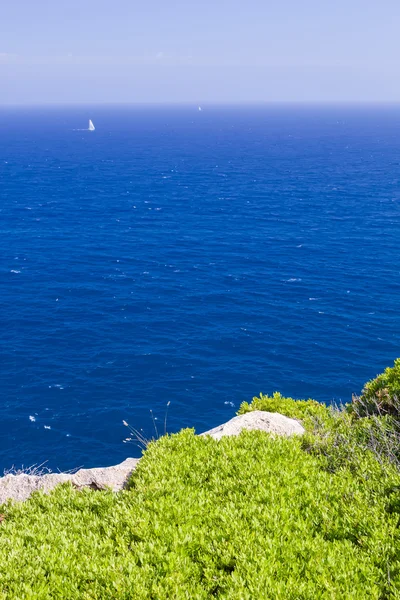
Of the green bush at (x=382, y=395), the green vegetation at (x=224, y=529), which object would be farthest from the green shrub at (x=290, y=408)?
the green vegetation at (x=224, y=529)

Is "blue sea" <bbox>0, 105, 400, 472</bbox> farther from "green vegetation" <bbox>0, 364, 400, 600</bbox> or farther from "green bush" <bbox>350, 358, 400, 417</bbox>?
"green vegetation" <bbox>0, 364, 400, 600</bbox>

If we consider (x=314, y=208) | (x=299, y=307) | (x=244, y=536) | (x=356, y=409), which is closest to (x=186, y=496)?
(x=244, y=536)

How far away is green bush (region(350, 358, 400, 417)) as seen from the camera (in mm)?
20453

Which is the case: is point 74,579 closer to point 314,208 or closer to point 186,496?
point 186,496

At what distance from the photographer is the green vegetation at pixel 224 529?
1063cm

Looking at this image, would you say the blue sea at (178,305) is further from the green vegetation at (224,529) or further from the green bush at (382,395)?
the green vegetation at (224,529)

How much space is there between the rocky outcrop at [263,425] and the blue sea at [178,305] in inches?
1058

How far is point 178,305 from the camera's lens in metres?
70.1

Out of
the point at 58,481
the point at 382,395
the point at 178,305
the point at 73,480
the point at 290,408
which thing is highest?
the point at 178,305

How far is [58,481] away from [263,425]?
24.4ft

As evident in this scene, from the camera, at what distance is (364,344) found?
59188mm

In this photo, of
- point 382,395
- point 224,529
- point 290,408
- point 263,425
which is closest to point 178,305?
point 290,408

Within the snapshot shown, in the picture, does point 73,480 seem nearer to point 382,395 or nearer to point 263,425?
point 263,425

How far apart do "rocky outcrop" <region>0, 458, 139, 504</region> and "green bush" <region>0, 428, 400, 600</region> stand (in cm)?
137
